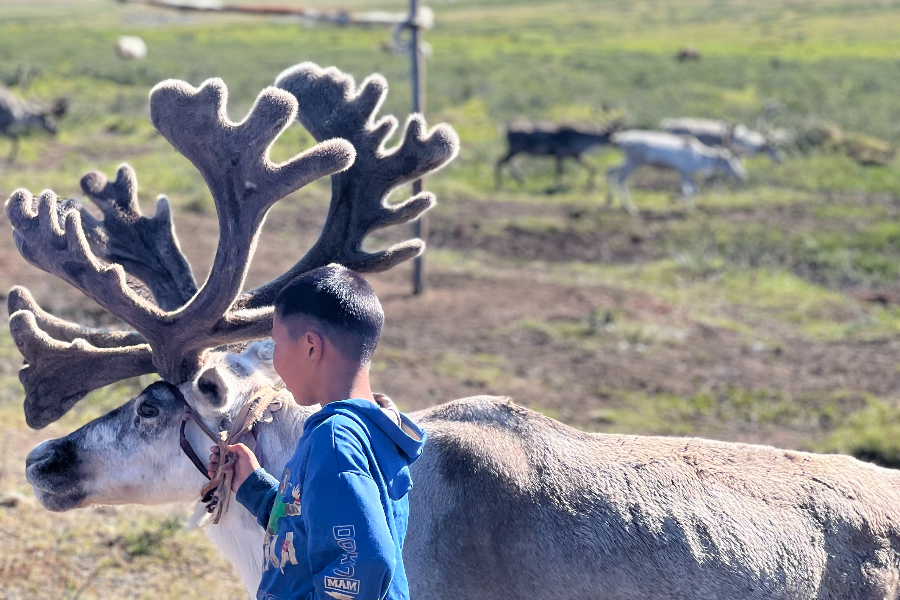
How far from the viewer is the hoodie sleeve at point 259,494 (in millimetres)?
2299

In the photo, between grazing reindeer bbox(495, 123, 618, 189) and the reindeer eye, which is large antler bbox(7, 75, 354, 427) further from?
grazing reindeer bbox(495, 123, 618, 189)

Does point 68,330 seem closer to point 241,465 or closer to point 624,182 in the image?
point 241,465

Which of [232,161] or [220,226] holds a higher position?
[232,161]

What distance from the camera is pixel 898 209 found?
1555 centimetres

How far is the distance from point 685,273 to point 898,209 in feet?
20.2

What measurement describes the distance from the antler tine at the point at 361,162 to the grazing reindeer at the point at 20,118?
16.5 m

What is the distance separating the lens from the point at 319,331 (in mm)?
1987

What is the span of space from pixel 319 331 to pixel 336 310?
0.06 m

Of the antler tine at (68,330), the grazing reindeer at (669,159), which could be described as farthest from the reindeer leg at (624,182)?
the antler tine at (68,330)

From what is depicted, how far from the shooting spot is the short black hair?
1990mm

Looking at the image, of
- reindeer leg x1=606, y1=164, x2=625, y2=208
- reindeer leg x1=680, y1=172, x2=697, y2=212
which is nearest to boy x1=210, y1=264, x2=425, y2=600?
reindeer leg x1=680, y1=172, x2=697, y2=212

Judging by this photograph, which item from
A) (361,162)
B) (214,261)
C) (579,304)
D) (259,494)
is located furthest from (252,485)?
(579,304)

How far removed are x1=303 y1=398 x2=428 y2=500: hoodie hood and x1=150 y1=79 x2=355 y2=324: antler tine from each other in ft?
2.86

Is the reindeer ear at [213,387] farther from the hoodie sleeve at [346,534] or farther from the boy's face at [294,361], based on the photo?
the hoodie sleeve at [346,534]
